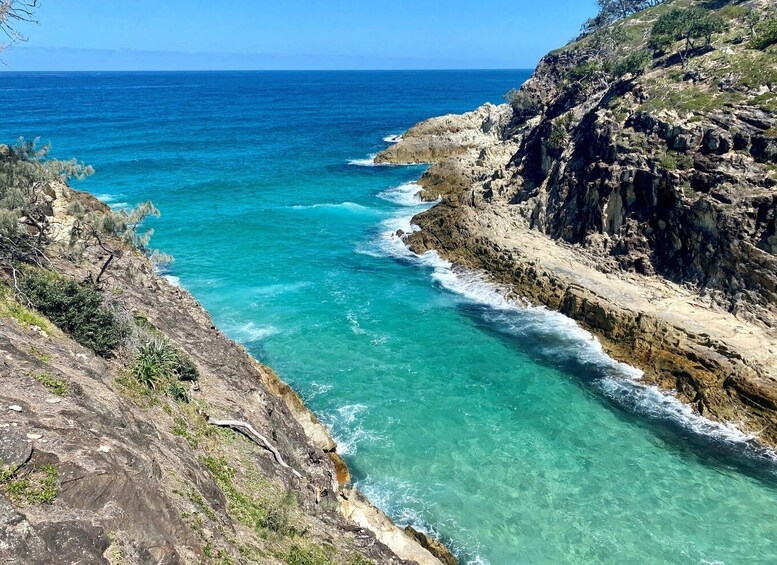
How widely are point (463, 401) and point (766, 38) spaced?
120 feet

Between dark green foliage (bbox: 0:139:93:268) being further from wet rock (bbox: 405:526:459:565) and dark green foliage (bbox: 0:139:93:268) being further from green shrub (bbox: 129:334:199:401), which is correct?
wet rock (bbox: 405:526:459:565)

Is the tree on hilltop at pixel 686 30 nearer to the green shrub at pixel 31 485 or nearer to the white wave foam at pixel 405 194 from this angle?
the white wave foam at pixel 405 194

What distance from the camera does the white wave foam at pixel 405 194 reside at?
194 feet

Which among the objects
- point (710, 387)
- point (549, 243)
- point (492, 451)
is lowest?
point (492, 451)

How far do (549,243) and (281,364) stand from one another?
74.0 ft

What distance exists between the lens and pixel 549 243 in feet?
132

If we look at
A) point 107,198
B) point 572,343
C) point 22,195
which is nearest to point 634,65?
point 572,343

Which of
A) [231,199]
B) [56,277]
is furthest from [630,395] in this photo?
[231,199]

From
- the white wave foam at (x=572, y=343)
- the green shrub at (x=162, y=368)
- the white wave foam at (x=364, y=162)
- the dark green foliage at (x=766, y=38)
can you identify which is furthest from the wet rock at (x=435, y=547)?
the white wave foam at (x=364, y=162)

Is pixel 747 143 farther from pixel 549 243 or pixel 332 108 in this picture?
pixel 332 108

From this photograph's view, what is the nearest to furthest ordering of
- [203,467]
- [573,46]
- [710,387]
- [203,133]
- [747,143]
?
[203,467]
[710,387]
[747,143]
[573,46]
[203,133]

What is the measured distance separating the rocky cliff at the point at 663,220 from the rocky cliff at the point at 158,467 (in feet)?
58.6

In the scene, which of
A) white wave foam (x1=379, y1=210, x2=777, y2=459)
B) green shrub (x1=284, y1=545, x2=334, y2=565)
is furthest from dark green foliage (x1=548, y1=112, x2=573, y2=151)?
green shrub (x1=284, y1=545, x2=334, y2=565)

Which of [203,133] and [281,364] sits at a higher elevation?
[203,133]
